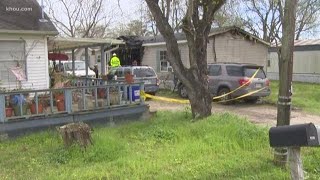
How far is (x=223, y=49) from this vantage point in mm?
22250

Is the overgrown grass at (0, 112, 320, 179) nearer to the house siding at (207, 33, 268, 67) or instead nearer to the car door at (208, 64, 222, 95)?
the car door at (208, 64, 222, 95)

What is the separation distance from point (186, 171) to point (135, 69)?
11.7 m

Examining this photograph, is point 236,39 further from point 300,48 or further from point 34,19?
point 34,19

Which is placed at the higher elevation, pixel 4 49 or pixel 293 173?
pixel 4 49

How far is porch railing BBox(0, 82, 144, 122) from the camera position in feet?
29.8

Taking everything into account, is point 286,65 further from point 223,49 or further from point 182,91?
point 223,49


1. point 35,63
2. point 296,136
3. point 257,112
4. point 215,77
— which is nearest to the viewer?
point 296,136

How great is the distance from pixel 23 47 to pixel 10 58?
55 centimetres

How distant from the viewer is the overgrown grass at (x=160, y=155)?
5961mm

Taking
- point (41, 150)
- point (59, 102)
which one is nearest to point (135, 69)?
point (59, 102)

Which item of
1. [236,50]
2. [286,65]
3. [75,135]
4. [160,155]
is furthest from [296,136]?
[236,50]

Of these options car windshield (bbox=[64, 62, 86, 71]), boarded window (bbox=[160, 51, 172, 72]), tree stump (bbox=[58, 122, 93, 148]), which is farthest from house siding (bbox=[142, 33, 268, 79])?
tree stump (bbox=[58, 122, 93, 148])

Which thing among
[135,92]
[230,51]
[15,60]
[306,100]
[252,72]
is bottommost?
[306,100]

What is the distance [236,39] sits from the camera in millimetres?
22703
